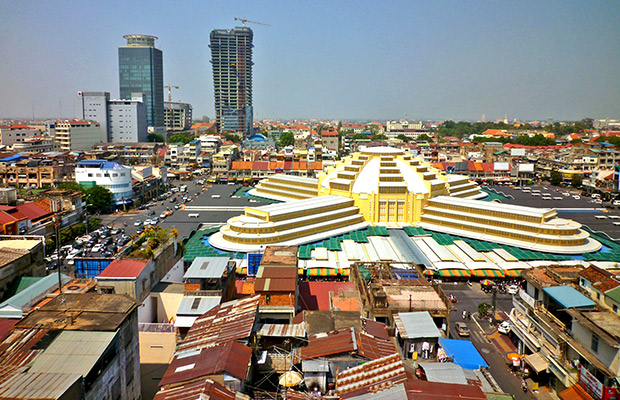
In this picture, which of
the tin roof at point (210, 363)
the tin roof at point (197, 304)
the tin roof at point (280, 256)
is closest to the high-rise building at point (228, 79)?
the tin roof at point (280, 256)

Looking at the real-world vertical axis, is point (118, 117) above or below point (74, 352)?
above

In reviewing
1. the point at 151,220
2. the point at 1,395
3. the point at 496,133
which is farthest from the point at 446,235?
the point at 496,133

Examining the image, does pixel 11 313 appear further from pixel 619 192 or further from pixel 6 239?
pixel 619 192

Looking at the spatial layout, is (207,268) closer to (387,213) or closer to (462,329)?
(462,329)

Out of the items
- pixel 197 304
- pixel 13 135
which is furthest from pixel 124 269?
pixel 13 135

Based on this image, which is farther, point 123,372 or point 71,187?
point 71,187

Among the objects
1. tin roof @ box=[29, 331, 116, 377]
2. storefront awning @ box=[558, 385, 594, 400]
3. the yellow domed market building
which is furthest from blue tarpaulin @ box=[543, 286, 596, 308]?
the yellow domed market building
